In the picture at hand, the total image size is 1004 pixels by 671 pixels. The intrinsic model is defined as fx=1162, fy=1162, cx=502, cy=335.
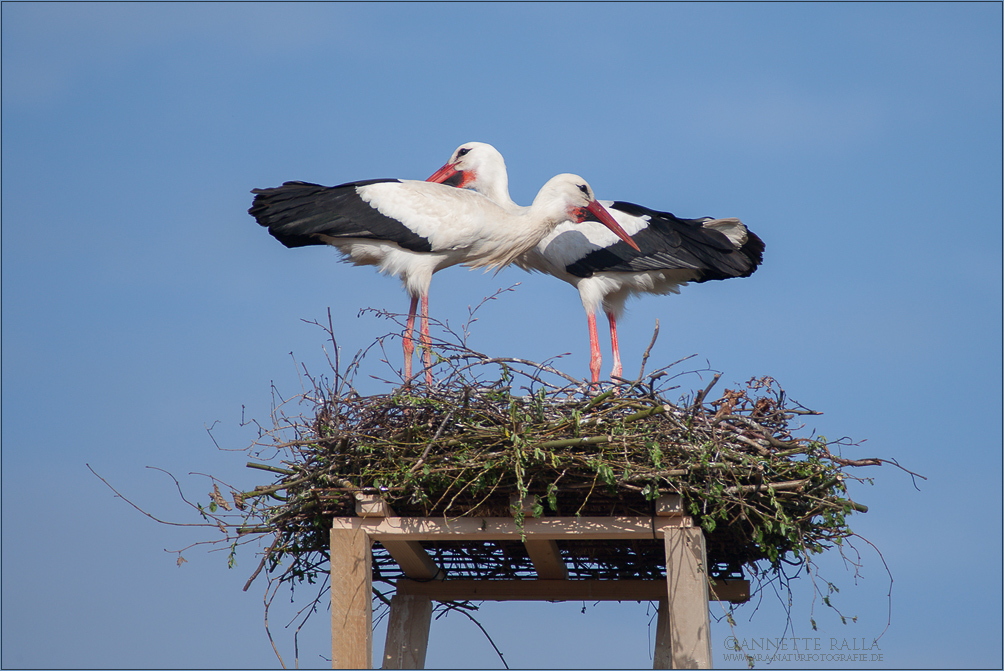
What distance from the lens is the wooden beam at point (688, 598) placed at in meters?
5.00

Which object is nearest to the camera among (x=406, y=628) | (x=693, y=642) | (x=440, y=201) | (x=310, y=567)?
(x=693, y=642)

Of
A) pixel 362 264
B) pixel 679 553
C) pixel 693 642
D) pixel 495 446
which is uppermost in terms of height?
pixel 362 264

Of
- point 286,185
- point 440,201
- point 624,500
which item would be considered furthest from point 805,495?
point 286,185

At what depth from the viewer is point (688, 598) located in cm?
511

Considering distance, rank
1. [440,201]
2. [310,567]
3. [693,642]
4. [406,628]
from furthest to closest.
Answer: [440,201] → [406,628] → [310,567] → [693,642]

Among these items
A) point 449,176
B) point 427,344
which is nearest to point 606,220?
point 449,176

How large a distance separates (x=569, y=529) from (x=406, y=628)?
1.51 metres

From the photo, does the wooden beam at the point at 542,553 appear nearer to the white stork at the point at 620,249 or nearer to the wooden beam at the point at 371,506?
the wooden beam at the point at 371,506

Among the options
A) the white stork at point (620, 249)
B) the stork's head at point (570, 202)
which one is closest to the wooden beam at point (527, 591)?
the stork's head at point (570, 202)

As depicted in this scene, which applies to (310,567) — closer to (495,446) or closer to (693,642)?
(495,446)

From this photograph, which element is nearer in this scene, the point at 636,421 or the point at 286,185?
the point at 636,421

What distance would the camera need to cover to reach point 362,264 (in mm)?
7793

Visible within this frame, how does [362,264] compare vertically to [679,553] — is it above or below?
above

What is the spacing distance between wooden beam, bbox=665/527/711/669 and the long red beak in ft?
10.8
